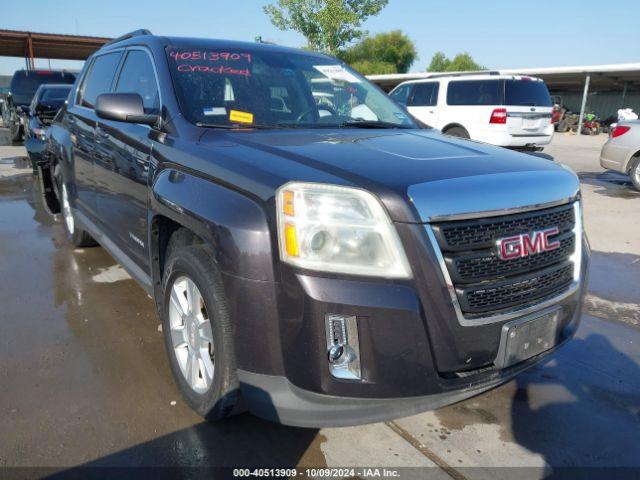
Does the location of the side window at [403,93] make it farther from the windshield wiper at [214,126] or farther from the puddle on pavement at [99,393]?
the windshield wiper at [214,126]

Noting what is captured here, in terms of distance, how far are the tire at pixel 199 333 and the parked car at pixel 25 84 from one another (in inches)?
576

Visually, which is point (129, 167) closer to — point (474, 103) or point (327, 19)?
point (474, 103)

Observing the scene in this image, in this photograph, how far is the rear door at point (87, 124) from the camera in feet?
12.6

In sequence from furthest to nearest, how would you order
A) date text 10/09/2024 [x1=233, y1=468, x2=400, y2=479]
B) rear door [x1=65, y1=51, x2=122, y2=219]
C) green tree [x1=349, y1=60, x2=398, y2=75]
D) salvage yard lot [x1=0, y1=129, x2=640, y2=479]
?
green tree [x1=349, y1=60, x2=398, y2=75], rear door [x1=65, y1=51, x2=122, y2=219], salvage yard lot [x1=0, y1=129, x2=640, y2=479], date text 10/09/2024 [x1=233, y1=468, x2=400, y2=479]

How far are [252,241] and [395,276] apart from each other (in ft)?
1.77

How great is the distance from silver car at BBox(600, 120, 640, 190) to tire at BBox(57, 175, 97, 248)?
893cm

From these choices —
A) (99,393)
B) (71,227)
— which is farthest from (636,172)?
(99,393)

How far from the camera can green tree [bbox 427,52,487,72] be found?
5834 cm

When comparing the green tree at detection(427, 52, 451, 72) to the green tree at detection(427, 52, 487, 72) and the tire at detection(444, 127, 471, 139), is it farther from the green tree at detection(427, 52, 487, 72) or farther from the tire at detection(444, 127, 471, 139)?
the tire at detection(444, 127, 471, 139)

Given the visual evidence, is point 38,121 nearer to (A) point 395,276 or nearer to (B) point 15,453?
(B) point 15,453

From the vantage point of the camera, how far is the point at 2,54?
1225 inches

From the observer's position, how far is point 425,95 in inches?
501

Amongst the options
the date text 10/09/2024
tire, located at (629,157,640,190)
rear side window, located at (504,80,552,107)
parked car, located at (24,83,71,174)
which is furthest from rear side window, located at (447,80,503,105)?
the date text 10/09/2024

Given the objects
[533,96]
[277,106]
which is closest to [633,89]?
[533,96]
